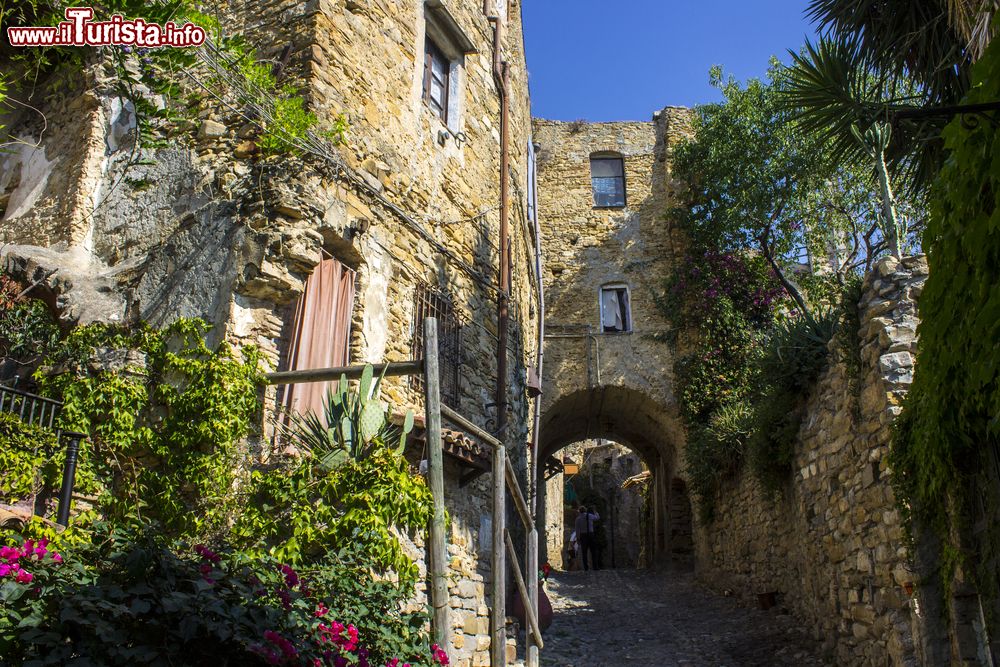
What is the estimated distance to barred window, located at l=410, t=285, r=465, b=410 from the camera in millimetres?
8633

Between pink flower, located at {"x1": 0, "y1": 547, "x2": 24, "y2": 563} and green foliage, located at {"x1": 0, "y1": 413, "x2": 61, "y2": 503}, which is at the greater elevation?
green foliage, located at {"x1": 0, "y1": 413, "x2": 61, "y2": 503}

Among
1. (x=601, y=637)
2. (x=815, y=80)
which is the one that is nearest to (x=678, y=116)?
(x=815, y=80)

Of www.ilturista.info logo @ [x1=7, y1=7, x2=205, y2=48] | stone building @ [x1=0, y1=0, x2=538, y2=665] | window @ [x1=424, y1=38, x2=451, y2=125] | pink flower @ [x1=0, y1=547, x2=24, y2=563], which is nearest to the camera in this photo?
pink flower @ [x1=0, y1=547, x2=24, y2=563]

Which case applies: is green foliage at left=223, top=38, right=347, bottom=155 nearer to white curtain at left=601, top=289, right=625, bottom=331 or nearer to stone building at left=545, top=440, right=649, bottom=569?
white curtain at left=601, top=289, right=625, bottom=331

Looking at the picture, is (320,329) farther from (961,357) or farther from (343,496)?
(961,357)

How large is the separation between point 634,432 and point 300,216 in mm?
12869

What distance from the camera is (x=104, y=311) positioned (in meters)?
6.93

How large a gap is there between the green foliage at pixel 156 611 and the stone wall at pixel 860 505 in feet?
12.9

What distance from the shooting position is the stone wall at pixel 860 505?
6.11 metres

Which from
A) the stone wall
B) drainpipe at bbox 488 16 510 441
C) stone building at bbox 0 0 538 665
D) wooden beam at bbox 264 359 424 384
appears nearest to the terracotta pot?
stone building at bbox 0 0 538 665

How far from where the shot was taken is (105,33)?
6398 mm

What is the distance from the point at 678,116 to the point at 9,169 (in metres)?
13.7

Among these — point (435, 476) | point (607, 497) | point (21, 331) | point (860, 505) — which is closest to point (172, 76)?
point (21, 331)

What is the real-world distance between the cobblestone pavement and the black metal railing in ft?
17.0
